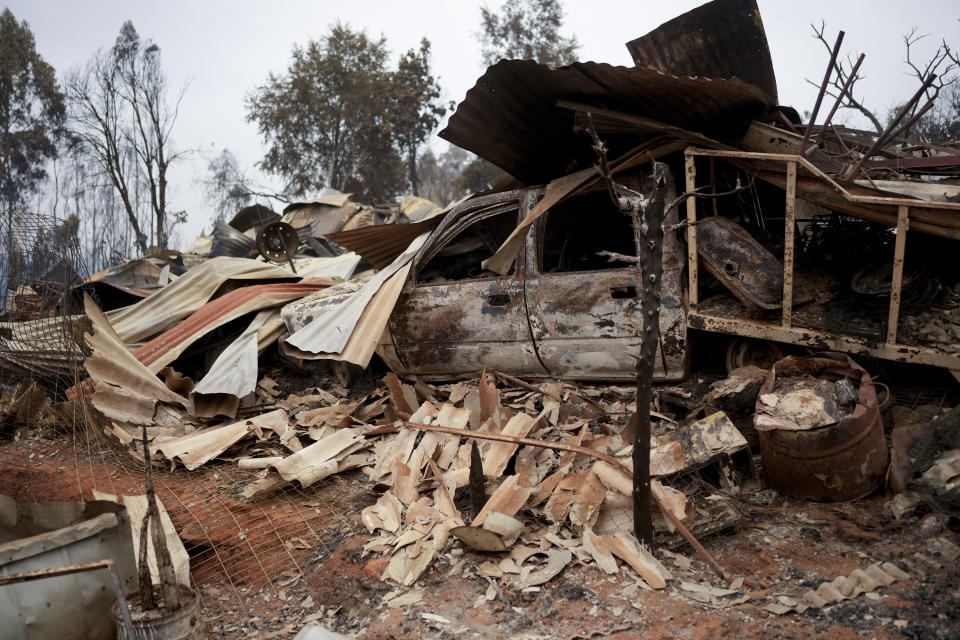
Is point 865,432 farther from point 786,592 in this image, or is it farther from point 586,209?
point 586,209

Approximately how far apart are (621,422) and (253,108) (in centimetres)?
2610

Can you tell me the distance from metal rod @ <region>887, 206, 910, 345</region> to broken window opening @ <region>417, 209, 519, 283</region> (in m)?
3.17

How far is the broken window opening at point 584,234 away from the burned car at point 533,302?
0.4 inches

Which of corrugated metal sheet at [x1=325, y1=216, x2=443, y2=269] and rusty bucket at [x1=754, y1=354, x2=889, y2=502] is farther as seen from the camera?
corrugated metal sheet at [x1=325, y1=216, x2=443, y2=269]

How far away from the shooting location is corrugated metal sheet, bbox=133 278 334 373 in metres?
6.75

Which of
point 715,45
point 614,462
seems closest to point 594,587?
point 614,462

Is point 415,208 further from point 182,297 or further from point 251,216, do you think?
point 182,297

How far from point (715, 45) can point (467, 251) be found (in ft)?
9.91

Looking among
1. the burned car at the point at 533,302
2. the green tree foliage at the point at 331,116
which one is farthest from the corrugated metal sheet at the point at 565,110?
the green tree foliage at the point at 331,116

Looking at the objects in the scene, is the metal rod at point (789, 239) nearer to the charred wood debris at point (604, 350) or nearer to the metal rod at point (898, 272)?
the charred wood debris at point (604, 350)

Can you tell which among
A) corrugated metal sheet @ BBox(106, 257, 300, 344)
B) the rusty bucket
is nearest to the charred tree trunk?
the rusty bucket

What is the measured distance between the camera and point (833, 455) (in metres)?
3.44

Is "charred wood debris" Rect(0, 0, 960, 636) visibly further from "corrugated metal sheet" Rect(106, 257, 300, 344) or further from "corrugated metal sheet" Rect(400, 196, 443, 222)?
"corrugated metal sheet" Rect(400, 196, 443, 222)

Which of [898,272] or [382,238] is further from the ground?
[382,238]
